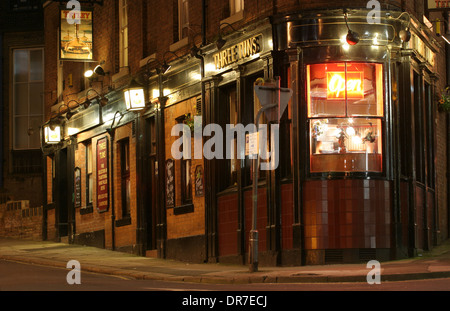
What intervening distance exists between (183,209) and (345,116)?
663 centimetres

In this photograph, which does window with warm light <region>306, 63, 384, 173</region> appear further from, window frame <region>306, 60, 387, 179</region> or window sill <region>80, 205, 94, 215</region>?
window sill <region>80, 205, 94, 215</region>

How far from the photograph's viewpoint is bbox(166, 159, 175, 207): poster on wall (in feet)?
85.2

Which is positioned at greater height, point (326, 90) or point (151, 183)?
point (326, 90)

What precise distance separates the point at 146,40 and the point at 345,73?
9390 mm

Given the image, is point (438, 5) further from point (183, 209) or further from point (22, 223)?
point (22, 223)

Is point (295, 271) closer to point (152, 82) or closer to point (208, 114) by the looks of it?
point (208, 114)

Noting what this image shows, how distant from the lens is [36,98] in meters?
44.2

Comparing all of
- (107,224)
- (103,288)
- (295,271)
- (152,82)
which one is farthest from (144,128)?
(103,288)

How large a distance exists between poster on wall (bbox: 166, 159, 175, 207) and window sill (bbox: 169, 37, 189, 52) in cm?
314

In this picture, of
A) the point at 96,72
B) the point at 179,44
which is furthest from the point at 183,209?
the point at 96,72

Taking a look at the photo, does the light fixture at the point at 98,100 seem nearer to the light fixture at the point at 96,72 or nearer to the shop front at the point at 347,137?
the light fixture at the point at 96,72

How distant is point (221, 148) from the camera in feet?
77.8

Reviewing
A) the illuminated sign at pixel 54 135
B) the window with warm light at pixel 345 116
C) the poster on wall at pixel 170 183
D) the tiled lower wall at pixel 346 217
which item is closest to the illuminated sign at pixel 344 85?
the window with warm light at pixel 345 116

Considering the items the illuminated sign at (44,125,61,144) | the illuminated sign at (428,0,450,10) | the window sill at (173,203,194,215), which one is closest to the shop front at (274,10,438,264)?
the illuminated sign at (428,0,450,10)
